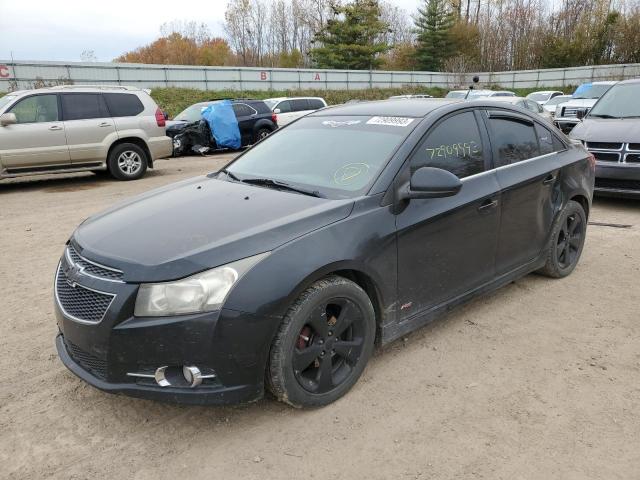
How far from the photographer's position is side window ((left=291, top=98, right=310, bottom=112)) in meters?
19.2

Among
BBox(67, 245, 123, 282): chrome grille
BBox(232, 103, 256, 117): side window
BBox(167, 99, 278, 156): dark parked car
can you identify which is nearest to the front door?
BBox(67, 245, 123, 282): chrome grille

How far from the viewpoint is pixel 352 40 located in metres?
45.7

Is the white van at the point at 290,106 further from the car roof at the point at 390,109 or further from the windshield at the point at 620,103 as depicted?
the car roof at the point at 390,109

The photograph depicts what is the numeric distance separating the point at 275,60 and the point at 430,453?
65101 millimetres

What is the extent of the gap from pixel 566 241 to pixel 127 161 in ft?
29.4

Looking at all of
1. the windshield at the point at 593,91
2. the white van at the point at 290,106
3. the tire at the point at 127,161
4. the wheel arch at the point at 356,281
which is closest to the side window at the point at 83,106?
the tire at the point at 127,161

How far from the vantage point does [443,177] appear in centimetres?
313

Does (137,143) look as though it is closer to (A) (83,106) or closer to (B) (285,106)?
(A) (83,106)

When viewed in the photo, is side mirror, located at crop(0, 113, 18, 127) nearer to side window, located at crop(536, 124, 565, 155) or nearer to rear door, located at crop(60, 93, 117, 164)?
rear door, located at crop(60, 93, 117, 164)

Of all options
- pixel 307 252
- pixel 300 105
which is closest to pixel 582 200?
pixel 307 252

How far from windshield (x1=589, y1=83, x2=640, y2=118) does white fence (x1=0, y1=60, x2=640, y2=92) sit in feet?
78.5

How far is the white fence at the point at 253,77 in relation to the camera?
24.5 metres

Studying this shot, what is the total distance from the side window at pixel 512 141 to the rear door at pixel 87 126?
862cm

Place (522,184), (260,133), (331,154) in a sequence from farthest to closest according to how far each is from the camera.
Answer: (260,133), (522,184), (331,154)
